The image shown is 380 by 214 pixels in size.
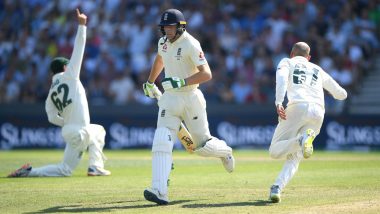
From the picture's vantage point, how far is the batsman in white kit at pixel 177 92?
10102mm

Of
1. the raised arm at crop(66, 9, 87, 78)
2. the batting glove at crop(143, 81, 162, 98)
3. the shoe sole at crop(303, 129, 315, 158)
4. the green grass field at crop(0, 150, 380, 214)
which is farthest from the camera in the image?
the raised arm at crop(66, 9, 87, 78)

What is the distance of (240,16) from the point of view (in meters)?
26.1

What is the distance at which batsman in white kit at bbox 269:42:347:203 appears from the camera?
10406mm

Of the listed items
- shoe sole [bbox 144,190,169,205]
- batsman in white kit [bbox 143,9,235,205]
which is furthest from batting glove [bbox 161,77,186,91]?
shoe sole [bbox 144,190,169,205]

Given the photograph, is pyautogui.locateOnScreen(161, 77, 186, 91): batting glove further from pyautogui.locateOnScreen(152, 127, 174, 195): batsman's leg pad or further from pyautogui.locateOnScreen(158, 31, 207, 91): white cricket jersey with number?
pyautogui.locateOnScreen(152, 127, 174, 195): batsman's leg pad

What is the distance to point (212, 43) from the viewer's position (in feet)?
82.8

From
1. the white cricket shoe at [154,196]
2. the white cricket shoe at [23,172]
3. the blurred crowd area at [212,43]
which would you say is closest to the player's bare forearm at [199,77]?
the white cricket shoe at [154,196]

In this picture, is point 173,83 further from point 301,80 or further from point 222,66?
point 222,66

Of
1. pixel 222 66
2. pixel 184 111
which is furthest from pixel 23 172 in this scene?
pixel 222 66

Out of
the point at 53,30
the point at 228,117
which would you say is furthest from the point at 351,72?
the point at 53,30

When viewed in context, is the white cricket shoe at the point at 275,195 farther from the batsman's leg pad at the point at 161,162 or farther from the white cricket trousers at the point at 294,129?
the batsman's leg pad at the point at 161,162

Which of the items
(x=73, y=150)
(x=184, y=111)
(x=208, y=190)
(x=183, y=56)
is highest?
(x=183, y=56)

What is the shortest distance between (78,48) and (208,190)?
11.7ft

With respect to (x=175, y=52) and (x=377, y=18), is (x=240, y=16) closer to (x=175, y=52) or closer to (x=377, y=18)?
(x=377, y=18)
